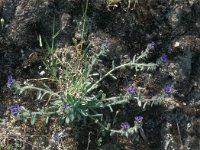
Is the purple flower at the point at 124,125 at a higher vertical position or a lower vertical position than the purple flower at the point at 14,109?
lower

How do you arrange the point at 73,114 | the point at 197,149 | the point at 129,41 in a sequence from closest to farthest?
the point at 73,114
the point at 197,149
the point at 129,41

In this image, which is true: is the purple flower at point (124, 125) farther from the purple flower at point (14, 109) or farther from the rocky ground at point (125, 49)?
the purple flower at point (14, 109)

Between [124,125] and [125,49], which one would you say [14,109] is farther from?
[125,49]

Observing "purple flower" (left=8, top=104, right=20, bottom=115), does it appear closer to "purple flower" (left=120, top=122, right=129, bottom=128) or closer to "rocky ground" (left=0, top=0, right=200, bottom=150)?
"rocky ground" (left=0, top=0, right=200, bottom=150)

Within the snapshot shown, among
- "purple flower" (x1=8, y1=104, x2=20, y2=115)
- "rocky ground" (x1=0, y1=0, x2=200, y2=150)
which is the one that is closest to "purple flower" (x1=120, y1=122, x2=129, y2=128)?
"rocky ground" (x1=0, y1=0, x2=200, y2=150)

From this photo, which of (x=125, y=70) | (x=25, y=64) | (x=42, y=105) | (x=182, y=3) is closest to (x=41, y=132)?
(x=42, y=105)

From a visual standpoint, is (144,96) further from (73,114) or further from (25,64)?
(25,64)

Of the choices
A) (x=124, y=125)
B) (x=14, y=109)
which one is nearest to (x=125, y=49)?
(x=124, y=125)

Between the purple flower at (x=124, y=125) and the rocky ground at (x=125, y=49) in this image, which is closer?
the purple flower at (x=124, y=125)

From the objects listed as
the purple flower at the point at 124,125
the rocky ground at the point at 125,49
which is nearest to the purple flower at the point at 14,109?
the rocky ground at the point at 125,49
